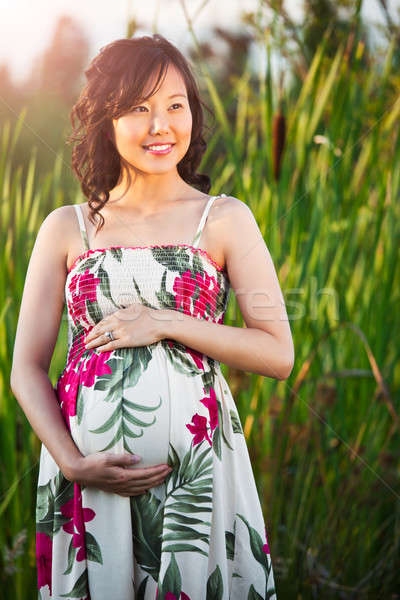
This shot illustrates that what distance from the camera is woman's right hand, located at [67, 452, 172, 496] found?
35.4 inches

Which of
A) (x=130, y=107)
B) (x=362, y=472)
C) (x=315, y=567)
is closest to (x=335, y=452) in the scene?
(x=362, y=472)

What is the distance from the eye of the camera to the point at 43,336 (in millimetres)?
1033

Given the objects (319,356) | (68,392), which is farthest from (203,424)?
(319,356)

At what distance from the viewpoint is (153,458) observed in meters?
0.93

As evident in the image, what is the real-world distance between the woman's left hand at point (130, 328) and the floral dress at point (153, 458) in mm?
26

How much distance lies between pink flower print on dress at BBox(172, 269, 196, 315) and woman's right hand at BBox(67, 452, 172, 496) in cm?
24

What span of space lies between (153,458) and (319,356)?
0.72m

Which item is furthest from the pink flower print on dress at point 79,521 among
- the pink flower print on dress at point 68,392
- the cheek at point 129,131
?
the cheek at point 129,131

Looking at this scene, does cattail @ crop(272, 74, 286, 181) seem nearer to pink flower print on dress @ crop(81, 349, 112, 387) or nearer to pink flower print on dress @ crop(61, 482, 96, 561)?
pink flower print on dress @ crop(81, 349, 112, 387)

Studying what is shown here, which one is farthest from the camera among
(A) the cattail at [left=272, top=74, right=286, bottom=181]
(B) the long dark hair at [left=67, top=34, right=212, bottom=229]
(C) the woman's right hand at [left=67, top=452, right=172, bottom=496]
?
(A) the cattail at [left=272, top=74, right=286, bottom=181]

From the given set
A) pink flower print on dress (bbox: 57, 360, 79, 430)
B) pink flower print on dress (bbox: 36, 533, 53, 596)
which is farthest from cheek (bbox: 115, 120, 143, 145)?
pink flower print on dress (bbox: 36, 533, 53, 596)

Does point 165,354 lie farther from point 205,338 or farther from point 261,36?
point 261,36

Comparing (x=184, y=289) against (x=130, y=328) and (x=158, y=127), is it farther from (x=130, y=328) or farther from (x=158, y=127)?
(x=158, y=127)

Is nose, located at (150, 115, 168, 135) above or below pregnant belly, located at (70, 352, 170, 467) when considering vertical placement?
above
